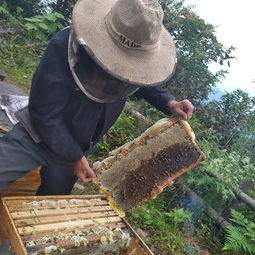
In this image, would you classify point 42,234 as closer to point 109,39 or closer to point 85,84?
point 85,84

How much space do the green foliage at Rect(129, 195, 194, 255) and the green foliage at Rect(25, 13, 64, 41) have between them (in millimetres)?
5852

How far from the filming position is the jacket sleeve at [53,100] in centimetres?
216

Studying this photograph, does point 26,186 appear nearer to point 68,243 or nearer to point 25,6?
point 68,243

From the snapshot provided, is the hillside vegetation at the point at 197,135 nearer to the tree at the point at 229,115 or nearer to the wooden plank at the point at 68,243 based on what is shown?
the tree at the point at 229,115

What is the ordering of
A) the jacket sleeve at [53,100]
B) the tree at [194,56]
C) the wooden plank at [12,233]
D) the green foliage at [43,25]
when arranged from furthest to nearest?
the green foliage at [43,25]
the tree at [194,56]
the jacket sleeve at [53,100]
the wooden plank at [12,233]

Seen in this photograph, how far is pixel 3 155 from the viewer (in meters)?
2.40

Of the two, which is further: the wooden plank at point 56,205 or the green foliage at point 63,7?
the green foliage at point 63,7

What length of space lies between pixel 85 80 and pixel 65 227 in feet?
3.53

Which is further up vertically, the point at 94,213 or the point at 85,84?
the point at 85,84

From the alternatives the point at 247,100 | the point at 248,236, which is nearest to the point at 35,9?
the point at 247,100

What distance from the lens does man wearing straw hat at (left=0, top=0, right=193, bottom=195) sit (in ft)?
6.39

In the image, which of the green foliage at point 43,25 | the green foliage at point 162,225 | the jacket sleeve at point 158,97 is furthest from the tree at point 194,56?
the green foliage at point 43,25

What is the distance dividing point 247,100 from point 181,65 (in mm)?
1444

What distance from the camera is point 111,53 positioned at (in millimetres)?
1966
